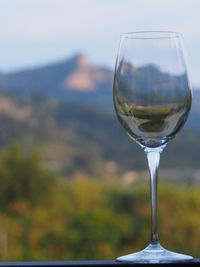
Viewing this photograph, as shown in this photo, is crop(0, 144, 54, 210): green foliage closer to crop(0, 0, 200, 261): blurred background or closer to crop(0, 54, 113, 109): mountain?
crop(0, 0, 200, 261): blurred background

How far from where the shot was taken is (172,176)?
11.8m

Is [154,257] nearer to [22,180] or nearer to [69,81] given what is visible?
[22,180]

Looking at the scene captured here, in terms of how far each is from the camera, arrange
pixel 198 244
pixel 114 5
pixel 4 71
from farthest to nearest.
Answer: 1. pixel 114 5
2. pixel 4 71
3. pixel 198 244

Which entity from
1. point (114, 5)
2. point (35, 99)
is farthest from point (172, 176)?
point (114, 5)

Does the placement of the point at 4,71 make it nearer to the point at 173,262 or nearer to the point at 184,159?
the point at 184,159

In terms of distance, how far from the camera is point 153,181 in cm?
60

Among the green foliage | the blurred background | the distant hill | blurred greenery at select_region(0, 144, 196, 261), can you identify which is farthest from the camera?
the distant hill

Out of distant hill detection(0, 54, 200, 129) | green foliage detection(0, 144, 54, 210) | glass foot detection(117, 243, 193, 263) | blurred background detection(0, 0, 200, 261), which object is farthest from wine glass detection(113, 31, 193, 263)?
distant hill detection(0, 54, 200, 129)

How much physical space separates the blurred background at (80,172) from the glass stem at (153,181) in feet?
30.1

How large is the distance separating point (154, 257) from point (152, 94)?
0.12 meters

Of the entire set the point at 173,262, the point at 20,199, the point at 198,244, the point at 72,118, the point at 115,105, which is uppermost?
the point at 115,105

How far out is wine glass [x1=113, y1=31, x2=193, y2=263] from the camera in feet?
1.89

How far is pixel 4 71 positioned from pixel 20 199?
4.48m

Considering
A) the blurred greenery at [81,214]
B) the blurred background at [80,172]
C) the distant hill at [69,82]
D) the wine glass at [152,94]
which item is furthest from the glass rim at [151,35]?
the distant hill at [69,82]
